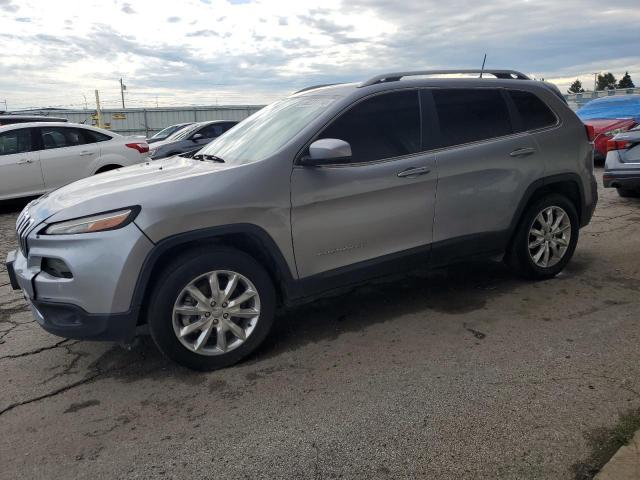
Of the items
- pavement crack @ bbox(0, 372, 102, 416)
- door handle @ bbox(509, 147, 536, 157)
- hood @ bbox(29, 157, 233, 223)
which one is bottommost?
pavement crack @ bbox(0, 372, 102, 416)

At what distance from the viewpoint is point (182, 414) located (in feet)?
9.87

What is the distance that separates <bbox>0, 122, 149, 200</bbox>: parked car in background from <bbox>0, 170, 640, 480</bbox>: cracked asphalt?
19.0 feet

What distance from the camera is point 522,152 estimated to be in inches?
180

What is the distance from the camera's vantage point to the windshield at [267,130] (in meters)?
3.82

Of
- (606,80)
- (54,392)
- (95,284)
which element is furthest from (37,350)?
(606,80)

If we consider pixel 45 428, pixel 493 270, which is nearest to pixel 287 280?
pixel 45 428

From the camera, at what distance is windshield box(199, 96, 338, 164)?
3.82 m

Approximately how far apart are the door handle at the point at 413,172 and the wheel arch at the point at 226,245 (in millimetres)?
1109

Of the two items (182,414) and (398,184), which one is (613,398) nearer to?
(398,184)

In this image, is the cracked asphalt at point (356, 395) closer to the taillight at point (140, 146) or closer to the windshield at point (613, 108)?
the taillight at point (140, 146)

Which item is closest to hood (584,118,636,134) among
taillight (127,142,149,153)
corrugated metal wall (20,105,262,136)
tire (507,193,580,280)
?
tire (507,193,580,280)

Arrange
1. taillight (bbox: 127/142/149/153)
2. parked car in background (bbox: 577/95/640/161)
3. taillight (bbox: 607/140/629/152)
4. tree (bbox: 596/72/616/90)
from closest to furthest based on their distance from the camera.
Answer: taillight (bbox: 607/140/629/152) → taillight (bbox: 127/142/149/153) → parked car in background (bbox: 577/95/640/161) → tree (bbox: 596/72/616/90)

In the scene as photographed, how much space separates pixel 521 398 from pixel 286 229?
5.63 ft

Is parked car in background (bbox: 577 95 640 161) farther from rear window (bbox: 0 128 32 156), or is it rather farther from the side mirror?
rear window (bbox: 0 128 32 156)
